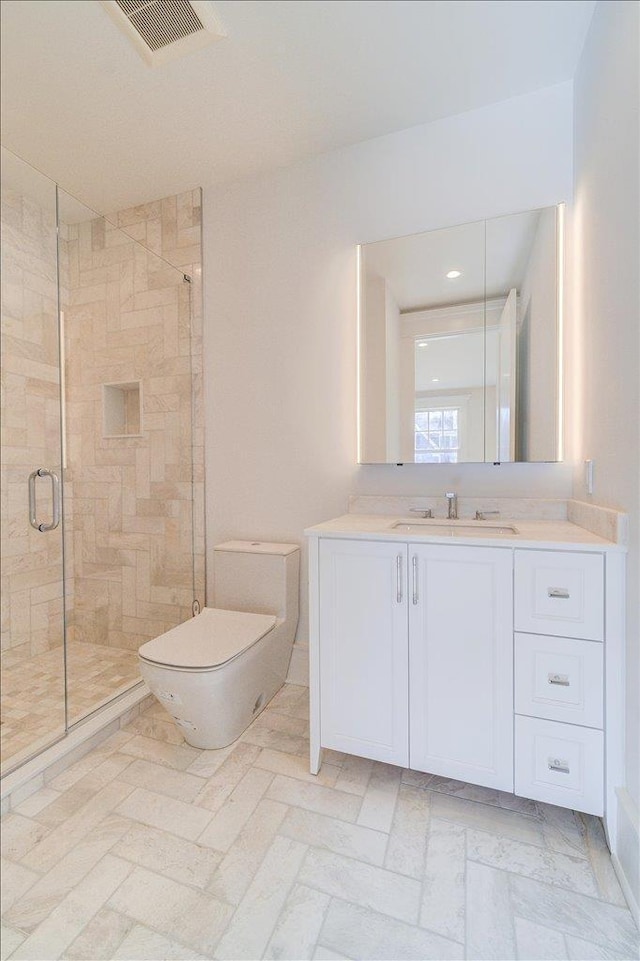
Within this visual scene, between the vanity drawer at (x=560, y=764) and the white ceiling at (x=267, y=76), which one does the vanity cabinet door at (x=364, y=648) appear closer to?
the vanity drawer at (x=560, y=764)

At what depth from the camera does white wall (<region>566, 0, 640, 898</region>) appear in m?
1.05

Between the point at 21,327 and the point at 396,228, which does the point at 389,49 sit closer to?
the point at 396,228

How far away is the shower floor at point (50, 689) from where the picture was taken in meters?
1.50

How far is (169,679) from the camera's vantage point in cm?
144

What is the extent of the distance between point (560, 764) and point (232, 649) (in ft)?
3.47

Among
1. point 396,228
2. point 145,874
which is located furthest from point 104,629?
point 396,228

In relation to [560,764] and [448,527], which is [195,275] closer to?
[448,527]

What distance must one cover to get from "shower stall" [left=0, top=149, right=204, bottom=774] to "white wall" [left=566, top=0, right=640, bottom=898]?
1734mm

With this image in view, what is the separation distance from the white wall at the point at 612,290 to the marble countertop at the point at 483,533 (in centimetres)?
12

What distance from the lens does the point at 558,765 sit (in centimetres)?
118

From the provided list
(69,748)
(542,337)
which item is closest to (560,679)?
(542,337)

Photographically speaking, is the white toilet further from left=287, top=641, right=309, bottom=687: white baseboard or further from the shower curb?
the shower curb

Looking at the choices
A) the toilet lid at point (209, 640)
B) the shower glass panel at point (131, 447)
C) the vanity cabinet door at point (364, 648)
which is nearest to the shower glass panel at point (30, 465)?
the shower glass panel at point (131, 447)

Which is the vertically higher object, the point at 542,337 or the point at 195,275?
the point at 195,275
